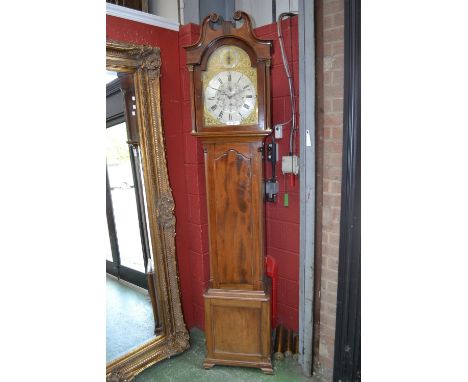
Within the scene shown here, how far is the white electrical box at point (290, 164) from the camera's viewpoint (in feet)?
6.70

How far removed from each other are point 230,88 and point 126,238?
109 centimetres

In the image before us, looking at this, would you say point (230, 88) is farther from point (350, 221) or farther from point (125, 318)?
point (125, 318)

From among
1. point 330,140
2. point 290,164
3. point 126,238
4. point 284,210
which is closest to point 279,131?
point 290,164

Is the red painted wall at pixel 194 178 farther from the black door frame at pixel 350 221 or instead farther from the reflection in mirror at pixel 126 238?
the black door frame at pixel 350 221

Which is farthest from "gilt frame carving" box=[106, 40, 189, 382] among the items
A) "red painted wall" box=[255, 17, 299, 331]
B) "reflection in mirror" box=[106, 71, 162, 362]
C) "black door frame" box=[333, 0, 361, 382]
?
"black door frame" box=[333, 0, 361, 382]

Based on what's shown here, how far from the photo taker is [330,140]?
185 centimetres

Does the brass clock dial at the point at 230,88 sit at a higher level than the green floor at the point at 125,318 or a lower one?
higher

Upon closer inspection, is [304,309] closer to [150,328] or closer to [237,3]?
[150,328]

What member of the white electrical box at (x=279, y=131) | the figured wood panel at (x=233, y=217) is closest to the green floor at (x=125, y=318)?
the figured wood panel at (x=233, y=217)

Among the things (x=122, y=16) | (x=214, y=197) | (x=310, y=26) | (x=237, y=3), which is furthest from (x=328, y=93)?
(x=122, y=16)

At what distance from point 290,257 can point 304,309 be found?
1.24 feet

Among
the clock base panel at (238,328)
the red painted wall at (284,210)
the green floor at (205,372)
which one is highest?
the red painted wall at (284,210)

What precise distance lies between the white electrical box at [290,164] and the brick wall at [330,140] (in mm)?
198

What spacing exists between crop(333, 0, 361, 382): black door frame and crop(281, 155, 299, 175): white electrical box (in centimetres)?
36
